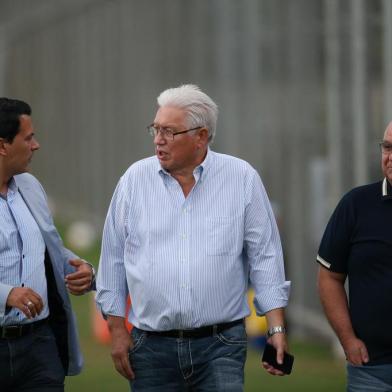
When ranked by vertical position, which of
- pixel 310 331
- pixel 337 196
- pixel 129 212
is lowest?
pixel 310 331

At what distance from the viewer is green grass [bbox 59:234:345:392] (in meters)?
13.8

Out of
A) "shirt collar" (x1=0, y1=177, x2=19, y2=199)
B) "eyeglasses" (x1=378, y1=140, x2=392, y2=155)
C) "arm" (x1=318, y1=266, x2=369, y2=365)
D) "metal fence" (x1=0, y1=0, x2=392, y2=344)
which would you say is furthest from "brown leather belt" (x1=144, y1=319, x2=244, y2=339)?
"metal fence" (x1=0, y1=0, x2=392, y2=344)

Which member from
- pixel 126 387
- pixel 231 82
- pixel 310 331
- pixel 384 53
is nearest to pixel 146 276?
pixel 126 387

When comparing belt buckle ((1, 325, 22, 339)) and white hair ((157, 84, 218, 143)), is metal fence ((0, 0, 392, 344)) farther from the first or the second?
belt buckle ((1, 325, 22, 339))

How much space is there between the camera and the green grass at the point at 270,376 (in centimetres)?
1384

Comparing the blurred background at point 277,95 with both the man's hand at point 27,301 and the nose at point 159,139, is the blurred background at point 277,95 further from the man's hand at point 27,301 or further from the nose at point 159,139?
the man's hand at point 27,301

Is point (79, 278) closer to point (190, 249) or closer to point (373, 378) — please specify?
point (190, 249)

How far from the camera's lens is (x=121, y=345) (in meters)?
6.97

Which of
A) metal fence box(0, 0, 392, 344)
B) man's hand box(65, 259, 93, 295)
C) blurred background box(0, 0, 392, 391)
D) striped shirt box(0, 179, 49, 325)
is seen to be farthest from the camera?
metal fence box(0, 0, 392, 344)

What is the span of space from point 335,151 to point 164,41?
683 inches

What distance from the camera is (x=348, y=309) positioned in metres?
7.11

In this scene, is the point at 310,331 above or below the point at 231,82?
below

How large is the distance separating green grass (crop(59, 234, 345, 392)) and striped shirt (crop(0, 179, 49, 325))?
6565 millimetres

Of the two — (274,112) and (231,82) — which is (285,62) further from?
(231,82)
